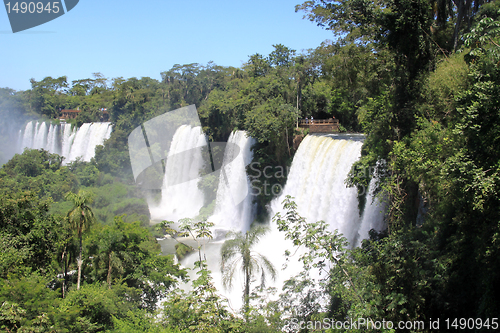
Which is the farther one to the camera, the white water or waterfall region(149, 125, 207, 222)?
waterfall region(149, 125, 207, 222)

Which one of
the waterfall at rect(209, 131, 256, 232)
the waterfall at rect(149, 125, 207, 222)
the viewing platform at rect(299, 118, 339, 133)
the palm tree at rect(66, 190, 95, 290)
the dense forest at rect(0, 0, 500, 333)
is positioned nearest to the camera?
the dense forest at rect(0, 0, 500, 333)

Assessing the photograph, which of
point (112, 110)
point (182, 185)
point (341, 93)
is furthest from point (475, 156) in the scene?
point (112, 110)

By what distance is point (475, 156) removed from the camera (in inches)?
278

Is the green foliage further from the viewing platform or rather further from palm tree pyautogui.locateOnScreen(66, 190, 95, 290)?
the viewing platform

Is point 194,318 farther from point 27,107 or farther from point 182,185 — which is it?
point 27,107

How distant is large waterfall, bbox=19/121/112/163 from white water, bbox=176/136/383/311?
31.7m

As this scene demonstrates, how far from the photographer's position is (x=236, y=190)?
27.2 m

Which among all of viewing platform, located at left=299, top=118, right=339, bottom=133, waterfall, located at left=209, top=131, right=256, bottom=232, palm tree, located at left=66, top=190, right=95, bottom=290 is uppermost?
viewing platform, located at left=299, top=118, right=339, bottom=133

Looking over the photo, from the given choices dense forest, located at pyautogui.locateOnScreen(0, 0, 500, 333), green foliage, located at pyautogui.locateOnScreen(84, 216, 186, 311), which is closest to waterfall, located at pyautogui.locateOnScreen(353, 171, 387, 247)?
dense forest, located at pyautogui.locateOnScreen(0, 0, 500, 333)

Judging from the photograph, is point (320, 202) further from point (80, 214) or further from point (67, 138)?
point (67, 138)

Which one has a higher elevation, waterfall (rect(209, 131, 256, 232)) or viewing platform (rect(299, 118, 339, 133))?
viewing platform (rect(299, 118, 339, 133))

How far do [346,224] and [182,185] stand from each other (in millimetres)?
22849

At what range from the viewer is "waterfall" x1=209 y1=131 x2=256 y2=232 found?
84.8ft

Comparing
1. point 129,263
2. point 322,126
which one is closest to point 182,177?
point 322,126
